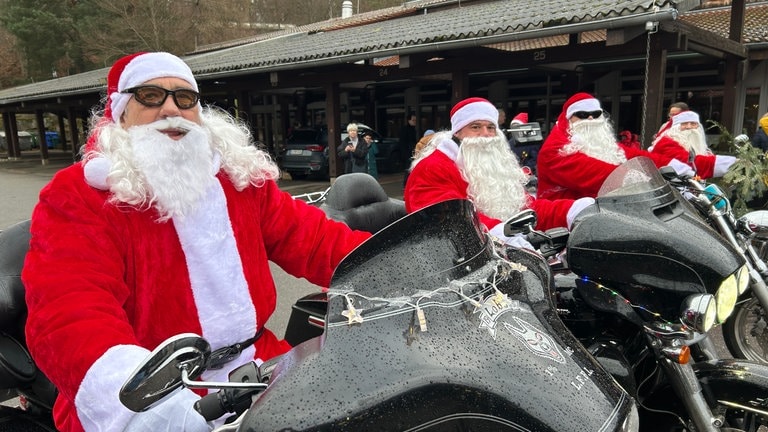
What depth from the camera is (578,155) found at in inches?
152

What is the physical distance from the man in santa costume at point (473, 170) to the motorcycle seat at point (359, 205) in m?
0.18

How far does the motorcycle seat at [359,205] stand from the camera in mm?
3246

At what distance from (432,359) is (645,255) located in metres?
1.10

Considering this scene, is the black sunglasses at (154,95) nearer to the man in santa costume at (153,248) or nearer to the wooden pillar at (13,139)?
the man in santa costume at (153,248)

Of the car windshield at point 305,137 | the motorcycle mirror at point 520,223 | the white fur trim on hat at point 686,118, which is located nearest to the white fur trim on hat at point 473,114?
the motorcycle mirror at point 520,223

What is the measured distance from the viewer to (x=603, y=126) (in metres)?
4.26

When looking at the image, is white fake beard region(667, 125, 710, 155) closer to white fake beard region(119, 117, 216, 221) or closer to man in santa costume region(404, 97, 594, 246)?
man in santa costume region(404, 97, 594, 246)

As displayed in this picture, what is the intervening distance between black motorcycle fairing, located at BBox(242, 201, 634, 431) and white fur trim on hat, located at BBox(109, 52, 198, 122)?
3.37 feet

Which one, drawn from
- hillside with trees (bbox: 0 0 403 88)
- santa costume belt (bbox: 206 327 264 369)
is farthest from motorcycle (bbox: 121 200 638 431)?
hillside with trees (bbox: 0 0 403 88)

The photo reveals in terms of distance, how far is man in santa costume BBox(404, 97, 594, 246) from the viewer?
330 centimetres

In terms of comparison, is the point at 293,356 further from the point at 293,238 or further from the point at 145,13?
the point at 145,13

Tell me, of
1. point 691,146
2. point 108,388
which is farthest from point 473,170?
point 691,146

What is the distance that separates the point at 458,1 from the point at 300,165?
8053mm

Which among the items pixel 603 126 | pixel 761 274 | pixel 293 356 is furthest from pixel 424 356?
pixel 603 126
